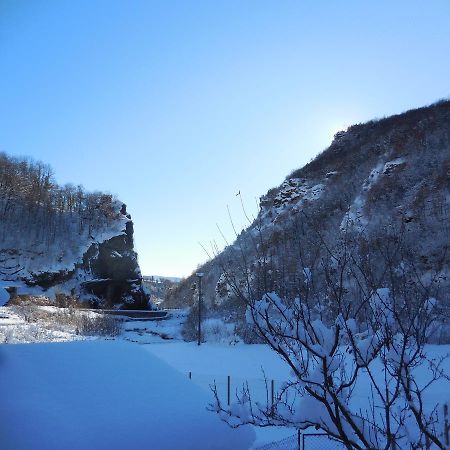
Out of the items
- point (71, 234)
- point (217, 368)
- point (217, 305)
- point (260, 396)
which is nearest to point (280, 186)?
point (217, 305)

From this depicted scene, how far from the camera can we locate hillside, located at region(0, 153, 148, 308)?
166 ft

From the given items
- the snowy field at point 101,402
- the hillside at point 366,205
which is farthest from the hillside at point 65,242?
the snowy field at point 101,402

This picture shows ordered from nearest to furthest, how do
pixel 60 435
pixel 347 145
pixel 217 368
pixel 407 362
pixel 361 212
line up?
pixel 407 362
pixel 60 435
pixel 217 368
pixel 361 212
pixel 347 145

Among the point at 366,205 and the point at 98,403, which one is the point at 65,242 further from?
the point at 98,403

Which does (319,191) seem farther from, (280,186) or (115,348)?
(115,348)

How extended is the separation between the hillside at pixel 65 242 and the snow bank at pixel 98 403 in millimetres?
45047

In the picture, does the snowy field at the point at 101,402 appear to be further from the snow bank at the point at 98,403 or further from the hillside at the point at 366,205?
the hillside at the point at 366,205

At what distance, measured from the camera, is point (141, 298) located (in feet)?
178

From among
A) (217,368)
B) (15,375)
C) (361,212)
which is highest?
(361,212)

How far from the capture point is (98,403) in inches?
197

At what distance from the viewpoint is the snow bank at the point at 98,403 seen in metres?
4.39

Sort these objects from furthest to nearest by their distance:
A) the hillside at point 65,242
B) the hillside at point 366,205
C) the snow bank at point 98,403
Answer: the hillside at point 65,242 < the hillside at point 366,205 < the snow bank at point 98,403

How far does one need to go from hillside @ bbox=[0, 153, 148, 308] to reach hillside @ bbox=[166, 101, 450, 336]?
11659mm

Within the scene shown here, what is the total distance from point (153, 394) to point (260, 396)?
405 inches
